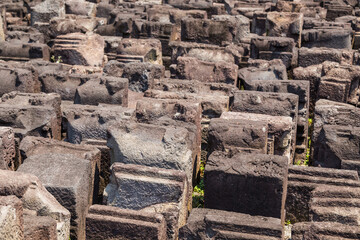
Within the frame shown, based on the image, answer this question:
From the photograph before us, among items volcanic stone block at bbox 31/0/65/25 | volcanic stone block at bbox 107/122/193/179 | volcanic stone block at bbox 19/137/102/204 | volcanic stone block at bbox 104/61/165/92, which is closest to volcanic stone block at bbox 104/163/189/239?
volcanic stone block at bbox 107/122/193/179

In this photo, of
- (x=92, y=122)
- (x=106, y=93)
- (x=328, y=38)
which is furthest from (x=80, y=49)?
(x=328, y=38)

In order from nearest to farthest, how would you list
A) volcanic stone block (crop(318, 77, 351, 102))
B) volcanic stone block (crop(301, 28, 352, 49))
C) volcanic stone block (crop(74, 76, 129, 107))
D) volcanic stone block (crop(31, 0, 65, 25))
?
volcanic stone block (crop(74, 76, 129, 107))
volcanic stone block (crop(318, 77, 351, 102))
volcanic stone block (crop(301, 28, 352, 49))
volcanic stone block (crop(31, 0, 65, 25))

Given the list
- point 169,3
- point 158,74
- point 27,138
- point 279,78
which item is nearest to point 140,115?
point 27,138

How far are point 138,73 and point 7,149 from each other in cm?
321

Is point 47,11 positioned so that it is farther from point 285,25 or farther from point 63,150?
point 63,150

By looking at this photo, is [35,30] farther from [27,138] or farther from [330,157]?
[330,157]

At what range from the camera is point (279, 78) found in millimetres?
8570

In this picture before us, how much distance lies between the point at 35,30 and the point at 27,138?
747 centimetres

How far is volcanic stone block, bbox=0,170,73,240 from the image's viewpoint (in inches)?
180

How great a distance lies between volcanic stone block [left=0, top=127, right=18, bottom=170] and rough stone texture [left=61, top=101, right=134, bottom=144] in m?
0.82

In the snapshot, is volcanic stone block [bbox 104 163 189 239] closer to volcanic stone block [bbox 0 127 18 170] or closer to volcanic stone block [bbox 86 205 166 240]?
volcanic stone block [bbox 86 205 166 240]

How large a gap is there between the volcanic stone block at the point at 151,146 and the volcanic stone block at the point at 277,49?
5.00 m

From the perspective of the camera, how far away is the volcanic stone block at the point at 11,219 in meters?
3.86

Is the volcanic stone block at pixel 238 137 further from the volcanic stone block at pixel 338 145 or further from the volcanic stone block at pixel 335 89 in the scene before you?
the volcanic stone block at pixel 335 89
